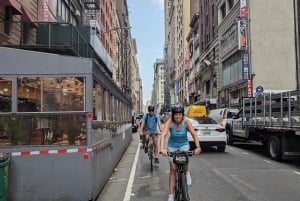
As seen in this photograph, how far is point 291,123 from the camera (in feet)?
44.6

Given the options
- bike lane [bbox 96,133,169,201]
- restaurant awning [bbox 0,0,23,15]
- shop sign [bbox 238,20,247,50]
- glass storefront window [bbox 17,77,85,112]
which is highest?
shop sign [bbox 238,20,247,50]

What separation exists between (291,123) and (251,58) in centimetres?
2713

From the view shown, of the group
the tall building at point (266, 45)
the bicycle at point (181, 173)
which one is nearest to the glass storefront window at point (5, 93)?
the bicycle at point (181, 173)

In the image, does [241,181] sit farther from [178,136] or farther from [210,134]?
[210,134]

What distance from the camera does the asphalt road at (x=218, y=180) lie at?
28.5 feet

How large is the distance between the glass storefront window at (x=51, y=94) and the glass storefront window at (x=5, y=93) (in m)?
0.17

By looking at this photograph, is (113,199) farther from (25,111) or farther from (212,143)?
(212,143)

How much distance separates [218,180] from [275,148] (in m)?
5.12

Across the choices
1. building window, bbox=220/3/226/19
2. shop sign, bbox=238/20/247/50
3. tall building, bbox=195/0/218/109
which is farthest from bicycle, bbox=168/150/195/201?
tall building, bbox=195/0/218/109

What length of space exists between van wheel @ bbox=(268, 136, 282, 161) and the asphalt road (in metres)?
0.24

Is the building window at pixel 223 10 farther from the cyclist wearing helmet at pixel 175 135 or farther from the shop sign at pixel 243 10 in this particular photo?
the cyclist wearing helmet at pixel 175 135

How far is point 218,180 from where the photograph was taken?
34.9ft

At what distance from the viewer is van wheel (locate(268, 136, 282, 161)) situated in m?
14.7

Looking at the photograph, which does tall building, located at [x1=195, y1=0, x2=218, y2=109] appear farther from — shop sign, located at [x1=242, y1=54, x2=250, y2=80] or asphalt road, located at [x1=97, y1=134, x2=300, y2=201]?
asphalt road, located at [x1=97, y1=134, x2=300, y2=201]
